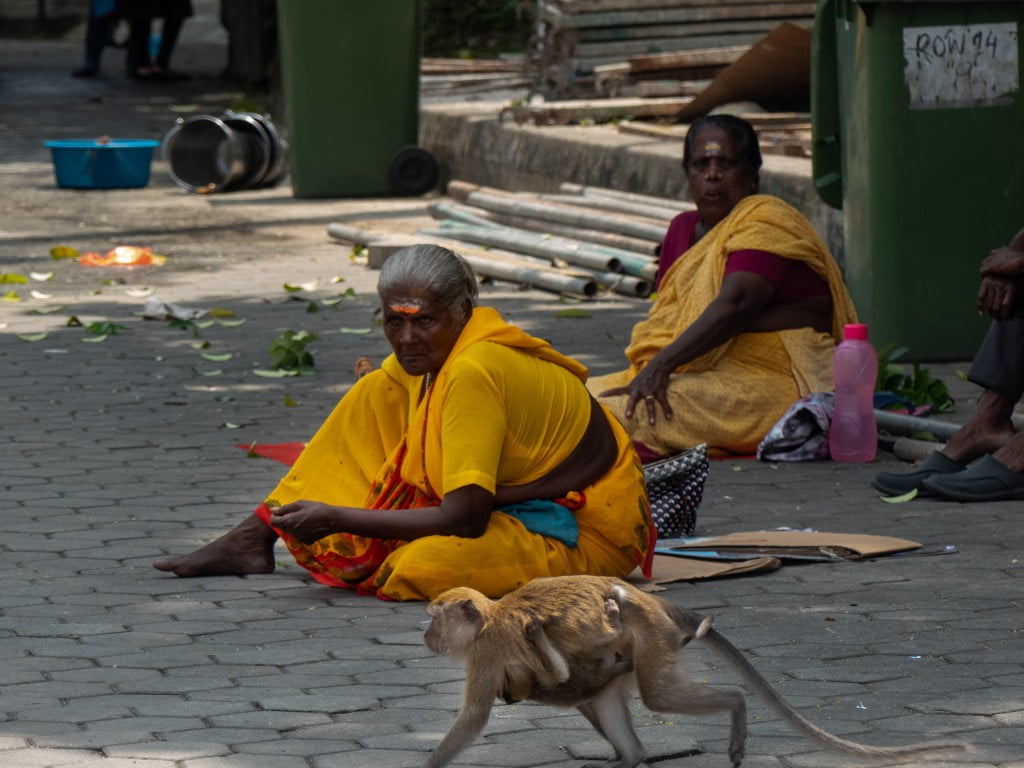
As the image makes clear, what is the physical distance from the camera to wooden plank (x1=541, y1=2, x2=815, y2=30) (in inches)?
557

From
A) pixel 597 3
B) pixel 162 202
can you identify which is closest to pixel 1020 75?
pixel 597 3

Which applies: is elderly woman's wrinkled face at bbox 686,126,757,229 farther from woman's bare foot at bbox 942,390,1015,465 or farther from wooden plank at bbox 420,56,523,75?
wooden plank at bbox 420,56,523,75

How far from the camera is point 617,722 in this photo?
11.5ft

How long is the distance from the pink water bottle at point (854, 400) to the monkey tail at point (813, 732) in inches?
119

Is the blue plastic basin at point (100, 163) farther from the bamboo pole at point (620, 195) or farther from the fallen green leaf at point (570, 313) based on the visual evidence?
the fallen green leaf at point (570, 313)

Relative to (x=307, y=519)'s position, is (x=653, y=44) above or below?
above

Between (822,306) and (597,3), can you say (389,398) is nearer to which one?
(822,306)

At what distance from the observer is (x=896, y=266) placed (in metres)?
7.79

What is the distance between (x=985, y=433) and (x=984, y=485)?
0.96 feet

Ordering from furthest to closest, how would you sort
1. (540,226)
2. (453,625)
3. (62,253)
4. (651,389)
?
1. (62,253)
2. (540,226)
3. (651,389)
4. (453,625)

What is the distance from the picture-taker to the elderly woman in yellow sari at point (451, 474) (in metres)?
4.55

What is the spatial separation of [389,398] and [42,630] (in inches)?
42.8

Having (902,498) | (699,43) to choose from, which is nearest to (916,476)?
(902,498)

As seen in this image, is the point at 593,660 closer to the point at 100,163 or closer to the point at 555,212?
the point at 555,212
